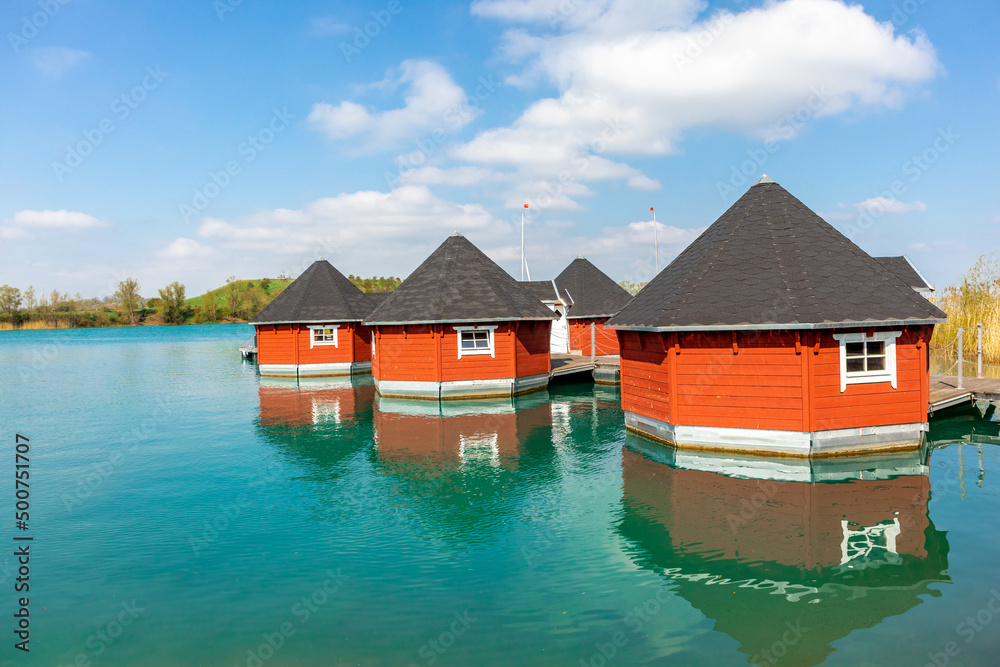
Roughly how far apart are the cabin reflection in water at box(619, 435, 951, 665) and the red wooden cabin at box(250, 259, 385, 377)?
854 inches

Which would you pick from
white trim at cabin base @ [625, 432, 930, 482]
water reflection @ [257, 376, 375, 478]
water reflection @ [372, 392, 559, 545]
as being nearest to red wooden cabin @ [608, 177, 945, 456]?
white trim at cabin base @ [625, 432, 930, 482]

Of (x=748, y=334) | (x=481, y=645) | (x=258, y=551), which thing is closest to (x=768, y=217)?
(x=748, y=334)

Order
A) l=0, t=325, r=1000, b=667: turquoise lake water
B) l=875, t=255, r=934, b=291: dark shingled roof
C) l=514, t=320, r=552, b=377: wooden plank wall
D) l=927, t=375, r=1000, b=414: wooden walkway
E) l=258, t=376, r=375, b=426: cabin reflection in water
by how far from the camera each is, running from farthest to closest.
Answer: l=875, t=255, r=934, b=291: dark shingled roof < l=514, t=320, r=552, b=377: wooden plank wall < l=258, t=376, r=375, b=426: cabin reflection in water < l=927, t=375, r=1000, b=414: wooden walkway < l=0, t=325, r=1000, b=667: turquoise lake water

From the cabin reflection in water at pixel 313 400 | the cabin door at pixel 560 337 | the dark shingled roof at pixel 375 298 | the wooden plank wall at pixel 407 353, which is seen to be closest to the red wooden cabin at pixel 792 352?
the wooden plank wall at pixel 407 353

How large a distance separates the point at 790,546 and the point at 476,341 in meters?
15.0

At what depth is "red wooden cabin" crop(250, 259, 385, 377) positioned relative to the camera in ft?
96.2

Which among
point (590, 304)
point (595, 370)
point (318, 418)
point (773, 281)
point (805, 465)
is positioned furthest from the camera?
point (590, 304)

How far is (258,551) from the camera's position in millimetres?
7852

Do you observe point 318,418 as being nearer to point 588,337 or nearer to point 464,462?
point 464,462

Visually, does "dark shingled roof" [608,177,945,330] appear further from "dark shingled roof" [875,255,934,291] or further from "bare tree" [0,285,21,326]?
"bare tree" [0,285,21,326]

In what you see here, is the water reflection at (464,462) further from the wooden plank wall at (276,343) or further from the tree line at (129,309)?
the tree line at (129,309)

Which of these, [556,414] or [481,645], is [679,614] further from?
[556,414]

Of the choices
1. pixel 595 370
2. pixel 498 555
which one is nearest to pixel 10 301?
pixel 595 370

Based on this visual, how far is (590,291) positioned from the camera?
3384cm
